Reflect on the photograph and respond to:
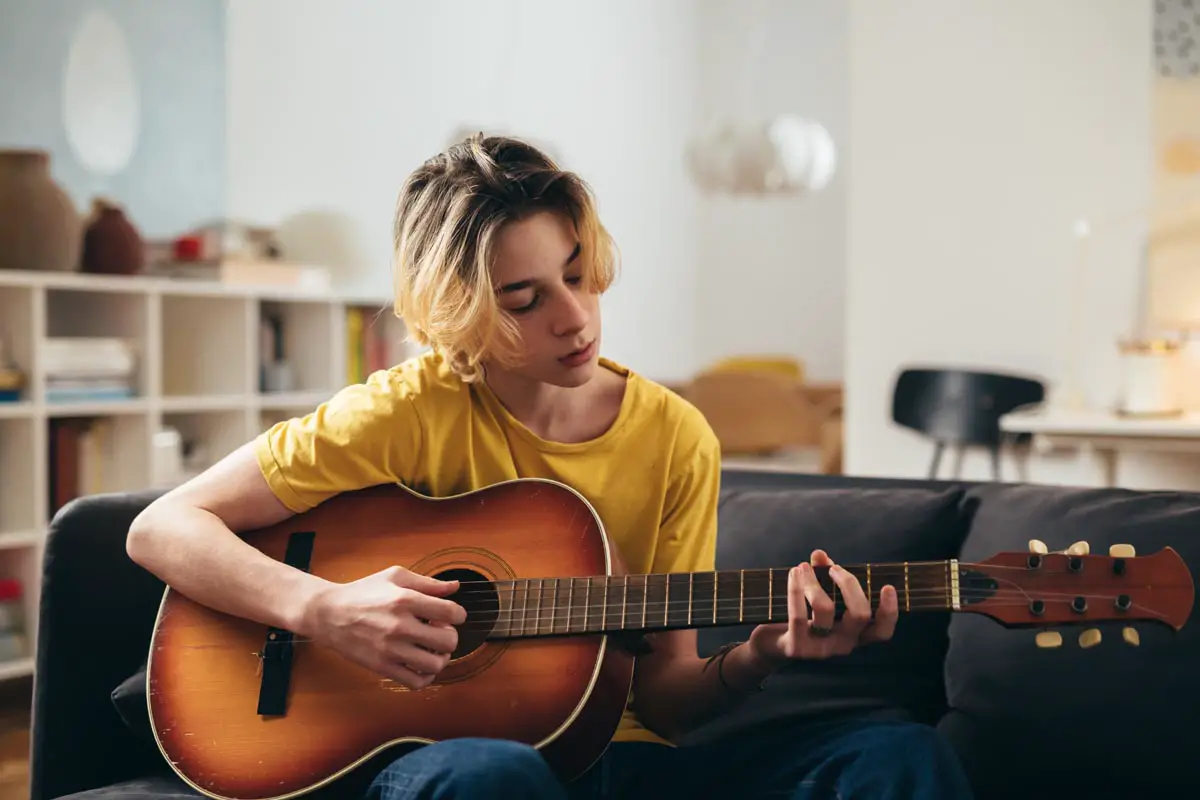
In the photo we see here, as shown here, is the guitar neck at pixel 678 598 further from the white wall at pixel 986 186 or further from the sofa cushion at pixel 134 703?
the white wall at pixel 986 186

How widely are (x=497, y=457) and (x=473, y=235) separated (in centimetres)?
26

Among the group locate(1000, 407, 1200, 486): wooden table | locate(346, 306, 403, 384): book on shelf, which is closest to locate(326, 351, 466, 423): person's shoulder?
locate(1000, 407, 1200, 486): wooden table

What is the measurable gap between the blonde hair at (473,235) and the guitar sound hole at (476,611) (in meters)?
0.25

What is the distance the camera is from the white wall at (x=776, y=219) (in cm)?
751

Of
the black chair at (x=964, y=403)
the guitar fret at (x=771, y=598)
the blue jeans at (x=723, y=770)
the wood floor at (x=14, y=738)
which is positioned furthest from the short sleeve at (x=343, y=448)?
the black chair at (x=964, y=403)

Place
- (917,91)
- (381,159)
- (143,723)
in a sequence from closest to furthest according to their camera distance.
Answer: (143,723)
(917,91)
(381,159)

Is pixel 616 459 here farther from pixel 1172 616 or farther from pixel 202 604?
pixel 1172 616

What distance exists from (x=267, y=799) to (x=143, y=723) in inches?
13.0

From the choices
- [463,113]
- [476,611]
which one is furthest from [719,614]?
[463,113]

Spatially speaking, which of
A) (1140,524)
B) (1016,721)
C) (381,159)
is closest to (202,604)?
(1016,721)

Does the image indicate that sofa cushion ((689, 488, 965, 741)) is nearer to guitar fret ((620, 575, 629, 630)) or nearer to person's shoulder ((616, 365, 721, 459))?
person's shoulder ((616, 365, 721, 459))

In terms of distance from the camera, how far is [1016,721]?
142 cm

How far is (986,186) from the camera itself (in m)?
4.11

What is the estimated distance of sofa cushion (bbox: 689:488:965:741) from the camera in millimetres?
1532
